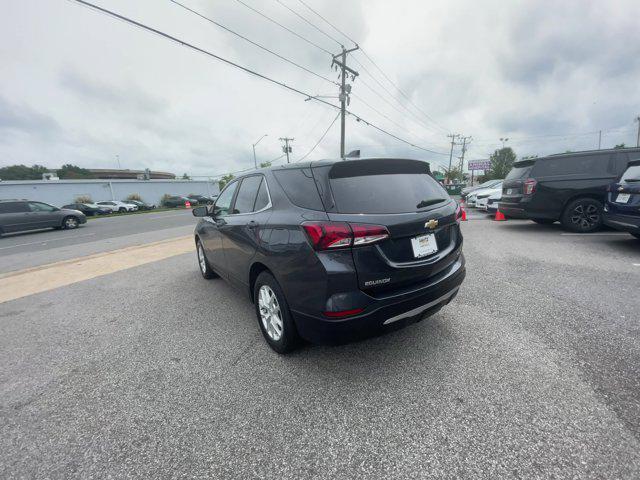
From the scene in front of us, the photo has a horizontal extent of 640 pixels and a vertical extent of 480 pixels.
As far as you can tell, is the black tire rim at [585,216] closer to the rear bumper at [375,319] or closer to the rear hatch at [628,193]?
the rear hatch at [628,193]

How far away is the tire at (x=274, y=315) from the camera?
7.99ft

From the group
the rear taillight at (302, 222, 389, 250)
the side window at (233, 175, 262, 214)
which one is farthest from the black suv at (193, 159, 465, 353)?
the side window at (233, 175, 262, 214)

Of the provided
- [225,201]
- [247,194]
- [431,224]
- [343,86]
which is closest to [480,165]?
[343,86]

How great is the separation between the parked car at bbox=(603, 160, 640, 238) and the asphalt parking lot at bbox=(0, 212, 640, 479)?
2029mm

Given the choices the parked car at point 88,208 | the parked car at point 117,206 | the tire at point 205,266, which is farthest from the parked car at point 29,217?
the parked car at point 117,206

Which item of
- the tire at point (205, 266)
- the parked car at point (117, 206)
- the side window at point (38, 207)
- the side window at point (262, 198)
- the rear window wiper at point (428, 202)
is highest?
the side window at point (262, 198)

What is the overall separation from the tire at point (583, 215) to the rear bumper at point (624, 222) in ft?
5.35

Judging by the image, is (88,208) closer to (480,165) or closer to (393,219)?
(393,219)

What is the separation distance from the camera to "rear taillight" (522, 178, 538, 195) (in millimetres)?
7219

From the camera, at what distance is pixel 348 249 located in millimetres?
2018

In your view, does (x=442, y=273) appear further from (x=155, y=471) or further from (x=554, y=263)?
(x=554, y=263)

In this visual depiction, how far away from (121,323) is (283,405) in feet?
8.24

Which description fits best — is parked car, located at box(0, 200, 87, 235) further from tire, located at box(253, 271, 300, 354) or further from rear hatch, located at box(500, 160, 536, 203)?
rear hatch, located at box(500, 160, 536, 203)

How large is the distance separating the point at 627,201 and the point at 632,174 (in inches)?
18.6
